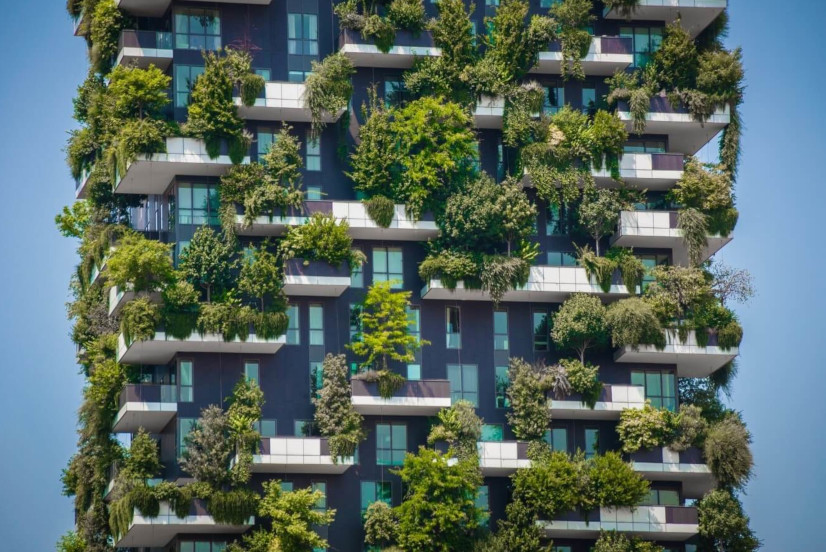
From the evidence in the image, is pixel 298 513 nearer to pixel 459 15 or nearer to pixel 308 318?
pixel 308 318

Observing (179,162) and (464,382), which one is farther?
(464,382)

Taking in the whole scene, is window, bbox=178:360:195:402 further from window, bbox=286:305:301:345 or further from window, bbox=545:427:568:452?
window, bbox=545:427:568:452

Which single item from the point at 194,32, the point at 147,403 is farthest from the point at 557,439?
the point at 194,32

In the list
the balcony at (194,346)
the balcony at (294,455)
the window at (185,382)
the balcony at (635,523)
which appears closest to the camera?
the balcony at (294,455)

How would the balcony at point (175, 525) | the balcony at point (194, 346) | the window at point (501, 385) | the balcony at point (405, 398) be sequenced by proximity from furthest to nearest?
the window at point (501, 385) → the balcony at point (405, 398) → the balcony at point (194, 346) → the balcony at point (175, 525)

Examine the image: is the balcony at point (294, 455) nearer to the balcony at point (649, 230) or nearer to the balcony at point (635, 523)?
the balcony at point (635, 523)

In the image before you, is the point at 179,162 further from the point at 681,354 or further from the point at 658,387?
the point at 681,354

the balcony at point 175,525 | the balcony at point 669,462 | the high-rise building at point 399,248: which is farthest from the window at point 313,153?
the balcony at point 669,462
